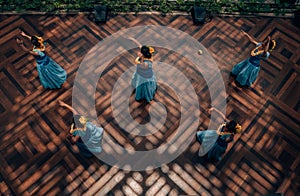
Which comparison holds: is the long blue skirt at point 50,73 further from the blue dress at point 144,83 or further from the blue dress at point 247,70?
the blue dress at point 247,70

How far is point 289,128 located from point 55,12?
7064mm

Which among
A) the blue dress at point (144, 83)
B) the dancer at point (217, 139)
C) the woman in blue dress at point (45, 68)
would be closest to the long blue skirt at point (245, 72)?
the dancer at point (217, 139)

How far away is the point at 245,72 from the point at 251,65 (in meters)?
0.24

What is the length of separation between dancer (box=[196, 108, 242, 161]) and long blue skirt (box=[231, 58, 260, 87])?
1622 mm

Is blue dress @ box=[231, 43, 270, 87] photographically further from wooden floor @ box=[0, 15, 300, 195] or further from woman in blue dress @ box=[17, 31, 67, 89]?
woman in blue dress @ box=[17, 31, 67, 89]

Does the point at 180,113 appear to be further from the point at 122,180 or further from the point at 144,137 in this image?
the point at 122,180

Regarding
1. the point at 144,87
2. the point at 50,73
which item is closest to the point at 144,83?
the point at 144,87

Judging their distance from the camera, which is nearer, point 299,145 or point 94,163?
point 94,163

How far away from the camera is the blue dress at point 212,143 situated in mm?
5121

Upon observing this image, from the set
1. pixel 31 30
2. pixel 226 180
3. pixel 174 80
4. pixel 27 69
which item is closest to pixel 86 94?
pixel 27 69

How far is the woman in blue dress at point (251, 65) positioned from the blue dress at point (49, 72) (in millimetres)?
4327

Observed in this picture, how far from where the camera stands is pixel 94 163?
5609 mm

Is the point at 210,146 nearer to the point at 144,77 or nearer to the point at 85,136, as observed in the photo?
the point at 144,77

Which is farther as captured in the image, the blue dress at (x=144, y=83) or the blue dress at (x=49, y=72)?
the blue dress at (x=49, y=72)
